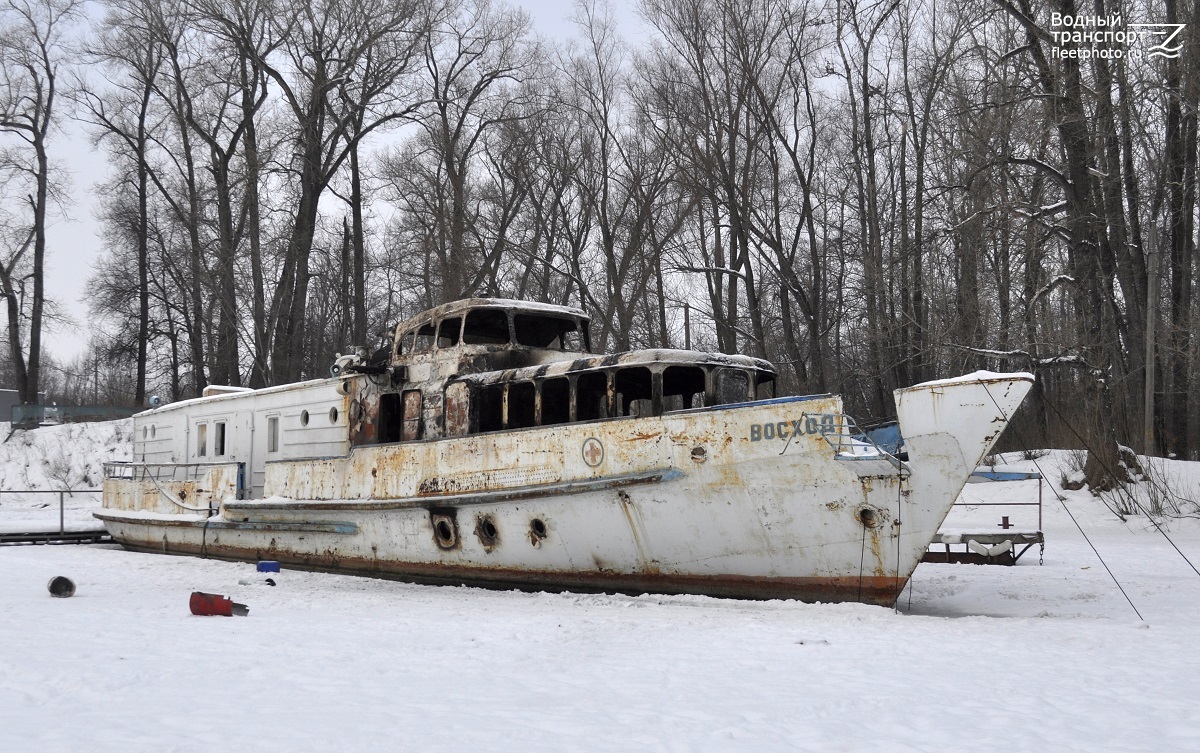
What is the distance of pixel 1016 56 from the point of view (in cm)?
1930

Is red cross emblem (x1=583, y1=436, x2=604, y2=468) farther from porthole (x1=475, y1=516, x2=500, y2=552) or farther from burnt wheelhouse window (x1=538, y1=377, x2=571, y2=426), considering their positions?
porthole (x1=475, y1=516, x2=500, y2=552)

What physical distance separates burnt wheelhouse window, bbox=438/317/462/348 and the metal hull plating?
5.09 feet

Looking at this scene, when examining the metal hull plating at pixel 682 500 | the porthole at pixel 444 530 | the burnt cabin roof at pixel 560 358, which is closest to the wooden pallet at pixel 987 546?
the metal hull plating at pixel 682 500

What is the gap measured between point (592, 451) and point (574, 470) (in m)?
0.33

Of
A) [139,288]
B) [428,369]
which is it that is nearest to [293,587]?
[428,369]

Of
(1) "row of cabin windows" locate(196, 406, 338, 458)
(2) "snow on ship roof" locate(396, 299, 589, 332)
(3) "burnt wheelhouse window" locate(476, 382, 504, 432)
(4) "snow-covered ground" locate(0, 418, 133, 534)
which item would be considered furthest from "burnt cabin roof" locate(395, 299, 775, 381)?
(4) "snow-covered ground" locate(0, 418, 133, 534)

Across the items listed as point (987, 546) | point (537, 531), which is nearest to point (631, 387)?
point (537, 531)

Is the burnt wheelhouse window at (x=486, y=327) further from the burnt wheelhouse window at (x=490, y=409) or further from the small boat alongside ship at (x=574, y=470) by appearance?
the burnt wheelhouse window at (x=490, y=409)

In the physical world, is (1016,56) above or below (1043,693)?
above

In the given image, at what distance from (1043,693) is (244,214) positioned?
30.6 metres

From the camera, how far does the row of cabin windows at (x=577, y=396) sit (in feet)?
35.9

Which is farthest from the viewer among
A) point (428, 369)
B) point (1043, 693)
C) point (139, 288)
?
point (139, 288)

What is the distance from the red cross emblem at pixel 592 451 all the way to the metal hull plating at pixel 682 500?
0.01 m

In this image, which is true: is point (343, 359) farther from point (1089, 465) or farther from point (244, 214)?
point (244, 214)
